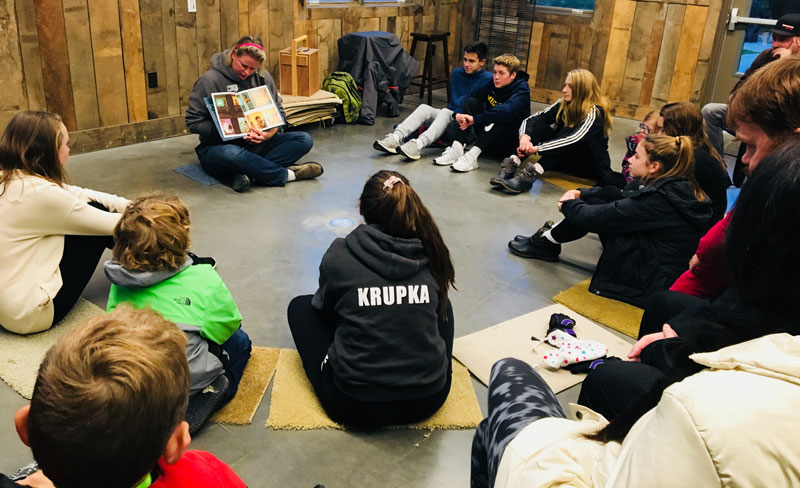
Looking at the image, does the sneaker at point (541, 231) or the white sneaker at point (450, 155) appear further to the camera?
the white sneaker at point (450, 155)

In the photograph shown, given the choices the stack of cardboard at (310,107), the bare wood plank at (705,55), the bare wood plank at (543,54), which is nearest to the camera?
the stack of cardboard at (310,107)

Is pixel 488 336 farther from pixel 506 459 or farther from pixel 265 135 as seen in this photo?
pixel 265 135

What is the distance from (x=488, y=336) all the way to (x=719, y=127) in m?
3.67

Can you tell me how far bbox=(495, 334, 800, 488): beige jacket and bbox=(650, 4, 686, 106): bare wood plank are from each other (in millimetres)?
7137

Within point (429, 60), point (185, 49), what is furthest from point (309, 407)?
point (429, 60)

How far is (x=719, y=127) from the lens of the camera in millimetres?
5676

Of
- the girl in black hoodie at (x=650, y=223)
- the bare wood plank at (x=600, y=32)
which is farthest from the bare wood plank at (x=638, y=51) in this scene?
the girl in black hoodie at (x=650, y=223)

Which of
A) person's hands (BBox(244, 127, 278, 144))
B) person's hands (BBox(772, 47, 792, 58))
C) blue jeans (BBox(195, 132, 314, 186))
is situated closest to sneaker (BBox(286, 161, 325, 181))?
blue jeans (BBox(195, 132, 314, 186))

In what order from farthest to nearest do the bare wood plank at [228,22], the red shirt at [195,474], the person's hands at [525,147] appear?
the bare wood plank at [228,22], the person's hands at [525,147], the red shirt at [195,474]

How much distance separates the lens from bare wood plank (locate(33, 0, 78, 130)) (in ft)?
16.4

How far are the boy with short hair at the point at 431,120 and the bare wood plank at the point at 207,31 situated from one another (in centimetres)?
176

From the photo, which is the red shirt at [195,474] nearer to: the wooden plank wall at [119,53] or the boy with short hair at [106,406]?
the boy with short hair at [106,406]

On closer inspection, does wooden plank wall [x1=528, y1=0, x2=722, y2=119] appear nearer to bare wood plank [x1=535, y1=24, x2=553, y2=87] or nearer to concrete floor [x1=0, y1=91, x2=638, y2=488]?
bare wood plank [x1=535, y1=24, x2=553, y2=87]

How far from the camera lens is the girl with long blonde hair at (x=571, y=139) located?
530cm
